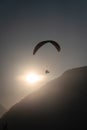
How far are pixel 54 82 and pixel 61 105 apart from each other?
17.7 metres

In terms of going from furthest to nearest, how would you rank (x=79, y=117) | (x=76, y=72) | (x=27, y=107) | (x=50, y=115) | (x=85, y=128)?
(x=76, y=72), (x=27, y=107), (x=50, y=115), (x=79, y=117), (x=85, y=128)

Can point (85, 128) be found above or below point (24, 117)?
below

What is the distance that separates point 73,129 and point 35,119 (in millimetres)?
13700

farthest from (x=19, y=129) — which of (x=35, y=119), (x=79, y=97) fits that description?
(x=79, y=97)

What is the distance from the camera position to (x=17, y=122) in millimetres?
68875

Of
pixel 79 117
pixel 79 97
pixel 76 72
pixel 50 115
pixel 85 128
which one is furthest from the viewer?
pixel 76 72

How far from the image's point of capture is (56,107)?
69.0 m

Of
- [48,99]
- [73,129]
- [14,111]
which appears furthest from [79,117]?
[14,111]

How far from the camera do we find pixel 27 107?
75188mm

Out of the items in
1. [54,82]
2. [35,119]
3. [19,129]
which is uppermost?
[54,82]

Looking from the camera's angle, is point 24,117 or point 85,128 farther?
point 24,117

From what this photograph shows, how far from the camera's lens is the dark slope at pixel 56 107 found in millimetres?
61656

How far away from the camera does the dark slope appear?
61.7 m

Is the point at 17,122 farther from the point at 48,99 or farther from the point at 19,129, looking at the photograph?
the point at 48,99
